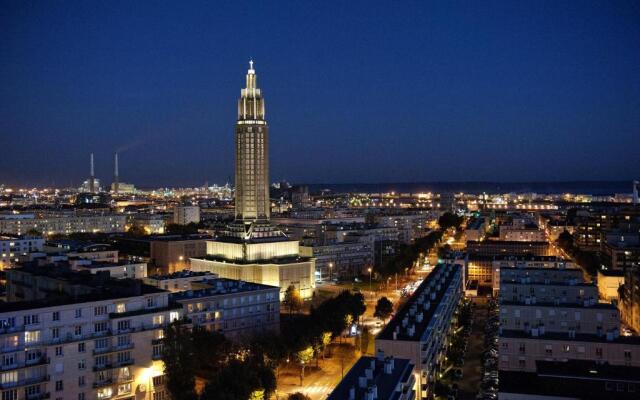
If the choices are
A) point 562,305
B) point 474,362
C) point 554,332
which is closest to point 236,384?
point 554,332

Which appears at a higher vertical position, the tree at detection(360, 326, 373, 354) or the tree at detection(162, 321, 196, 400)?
the tree at detection(162, 321, 196, 400)

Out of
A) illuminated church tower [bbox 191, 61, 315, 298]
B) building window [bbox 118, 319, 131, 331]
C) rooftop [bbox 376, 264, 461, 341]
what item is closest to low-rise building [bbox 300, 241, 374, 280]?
illuminated church tower [bbox 191, 61, 315, 298]

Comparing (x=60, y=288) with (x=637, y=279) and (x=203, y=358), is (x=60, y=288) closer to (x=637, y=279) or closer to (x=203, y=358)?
(x=203, y=358)

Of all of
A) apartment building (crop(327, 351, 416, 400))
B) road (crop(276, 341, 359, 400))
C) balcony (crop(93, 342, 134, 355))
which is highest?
balcony (crop(93, 342, 134, 355))

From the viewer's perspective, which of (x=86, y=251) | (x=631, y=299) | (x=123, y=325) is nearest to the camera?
(x=123, y=325)

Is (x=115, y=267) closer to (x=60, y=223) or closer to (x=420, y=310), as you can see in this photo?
(x=420, y=310)

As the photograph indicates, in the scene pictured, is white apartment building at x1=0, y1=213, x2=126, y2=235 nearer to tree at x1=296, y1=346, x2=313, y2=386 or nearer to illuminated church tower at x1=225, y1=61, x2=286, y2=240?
illuminated church tower at x1=225, y1=61, x2=286, y2=240

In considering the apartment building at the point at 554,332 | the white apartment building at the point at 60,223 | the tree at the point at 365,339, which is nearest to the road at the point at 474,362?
the apartment building at the point at 554,332
